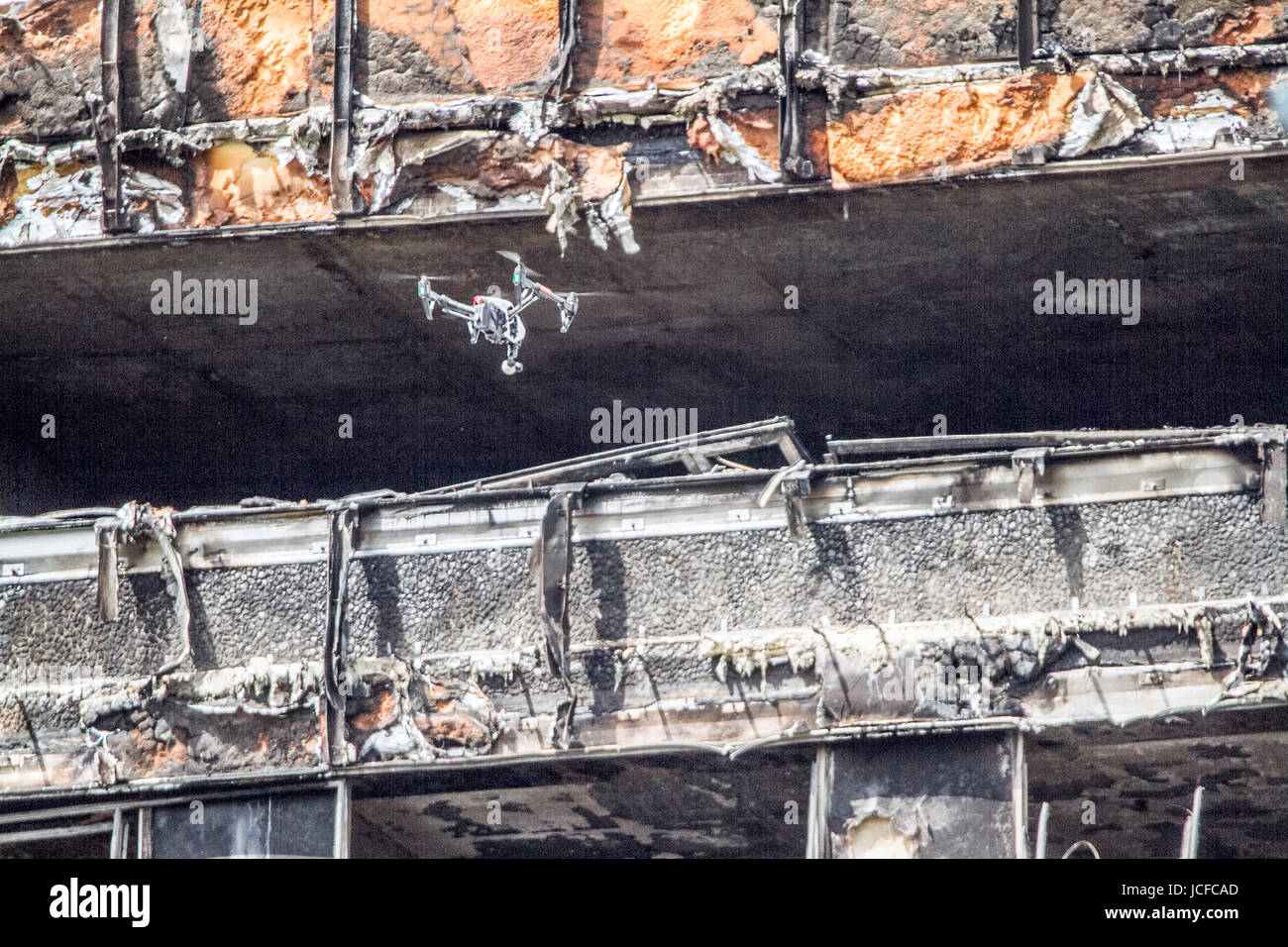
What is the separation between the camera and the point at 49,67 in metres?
10.4

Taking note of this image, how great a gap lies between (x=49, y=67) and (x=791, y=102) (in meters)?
4.79

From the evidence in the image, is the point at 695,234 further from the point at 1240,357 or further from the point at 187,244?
the point at 1240,357

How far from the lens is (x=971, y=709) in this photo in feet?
26.5

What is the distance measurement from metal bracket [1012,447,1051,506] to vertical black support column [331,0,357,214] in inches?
166

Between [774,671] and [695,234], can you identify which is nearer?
[774,671]

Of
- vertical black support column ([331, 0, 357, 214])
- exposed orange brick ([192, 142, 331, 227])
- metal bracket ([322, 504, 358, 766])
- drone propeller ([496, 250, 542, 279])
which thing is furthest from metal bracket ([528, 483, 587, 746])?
exposed orange brick ([192, 142, 331, 227])

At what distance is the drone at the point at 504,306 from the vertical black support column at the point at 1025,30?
3.05 m

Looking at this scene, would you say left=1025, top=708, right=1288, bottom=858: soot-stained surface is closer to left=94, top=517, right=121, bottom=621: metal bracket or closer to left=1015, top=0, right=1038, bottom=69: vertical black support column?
left=1015, top=0, right=1038, bottom=69: vertical black support column

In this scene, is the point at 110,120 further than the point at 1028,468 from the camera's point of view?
Yes

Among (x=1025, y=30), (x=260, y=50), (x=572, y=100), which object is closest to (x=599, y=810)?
(x=572, y=100)

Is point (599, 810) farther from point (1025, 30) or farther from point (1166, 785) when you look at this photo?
point (1025, 30)

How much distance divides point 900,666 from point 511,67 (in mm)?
4362

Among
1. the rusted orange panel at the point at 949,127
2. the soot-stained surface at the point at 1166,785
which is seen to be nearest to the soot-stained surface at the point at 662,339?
the rusted orange panel at the point at 949,127

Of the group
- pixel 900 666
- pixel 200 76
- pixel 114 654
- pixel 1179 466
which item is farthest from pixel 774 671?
pixel 200 76
